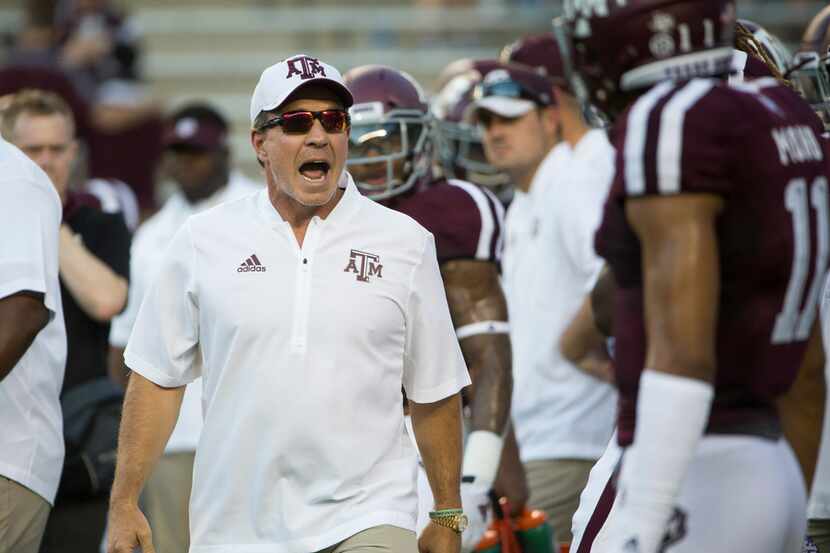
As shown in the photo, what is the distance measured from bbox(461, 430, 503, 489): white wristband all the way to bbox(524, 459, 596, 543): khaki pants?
1060 mm

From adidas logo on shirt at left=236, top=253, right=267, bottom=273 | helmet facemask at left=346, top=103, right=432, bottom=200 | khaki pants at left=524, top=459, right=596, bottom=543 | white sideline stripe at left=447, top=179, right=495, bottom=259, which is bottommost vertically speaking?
khaki pants at left=524, top=459, right=596, bottom=543

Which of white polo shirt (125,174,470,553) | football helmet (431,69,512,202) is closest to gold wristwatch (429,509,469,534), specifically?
white polo shirt (125,174,470,553)

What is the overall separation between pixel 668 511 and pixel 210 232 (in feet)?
5.32

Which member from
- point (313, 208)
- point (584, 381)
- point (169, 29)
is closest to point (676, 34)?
point (313, 208)

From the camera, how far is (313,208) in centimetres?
411

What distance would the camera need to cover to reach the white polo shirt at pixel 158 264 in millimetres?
7559

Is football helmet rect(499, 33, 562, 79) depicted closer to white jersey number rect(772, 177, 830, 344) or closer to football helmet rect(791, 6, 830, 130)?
football helmet rect(791, 6, 830, 130)

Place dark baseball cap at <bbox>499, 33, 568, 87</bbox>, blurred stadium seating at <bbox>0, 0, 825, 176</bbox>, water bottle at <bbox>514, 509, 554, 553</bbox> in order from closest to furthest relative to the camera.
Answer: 1. water bottle at <bbox>514, 509, 554, 553</bbox>
2. dark baseball cap at <bbox>499, 33, 568, 87</bbox>
3. blurred stadium seating at <bbox>0, 0, 825, 176</bbox>

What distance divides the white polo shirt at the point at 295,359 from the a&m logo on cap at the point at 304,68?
Answer: 36cm

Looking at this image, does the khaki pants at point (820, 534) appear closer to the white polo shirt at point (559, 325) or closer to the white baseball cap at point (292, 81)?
the white polo shirt at point (559, 325)

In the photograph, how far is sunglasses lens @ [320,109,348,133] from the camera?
4.09 m

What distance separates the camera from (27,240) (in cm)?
431

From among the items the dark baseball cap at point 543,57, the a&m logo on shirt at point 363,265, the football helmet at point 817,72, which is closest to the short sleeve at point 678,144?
the a&m logo on shirt at point 363,265

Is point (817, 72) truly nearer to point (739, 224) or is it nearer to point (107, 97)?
point (739, 224)
